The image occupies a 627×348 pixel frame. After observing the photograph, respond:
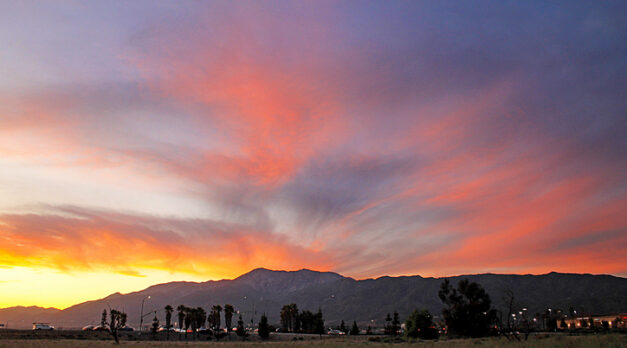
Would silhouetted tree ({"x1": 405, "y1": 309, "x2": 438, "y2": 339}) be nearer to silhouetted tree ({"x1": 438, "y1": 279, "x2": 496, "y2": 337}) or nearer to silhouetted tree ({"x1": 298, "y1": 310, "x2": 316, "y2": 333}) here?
silhouetted tree ({"x1": 438, "y1": 279, "x2": 496, "y2": 337})

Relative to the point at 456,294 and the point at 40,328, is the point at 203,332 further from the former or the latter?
the point at 456,294

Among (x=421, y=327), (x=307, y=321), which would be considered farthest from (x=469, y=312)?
(x=307, y=321)

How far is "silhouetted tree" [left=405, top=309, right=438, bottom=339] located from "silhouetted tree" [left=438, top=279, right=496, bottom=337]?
570 cm

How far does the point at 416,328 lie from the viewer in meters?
89.8

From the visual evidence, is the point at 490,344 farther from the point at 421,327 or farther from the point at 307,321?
the point at 307,321

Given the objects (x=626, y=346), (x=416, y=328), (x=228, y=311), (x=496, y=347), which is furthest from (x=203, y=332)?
(x=626, y=346)

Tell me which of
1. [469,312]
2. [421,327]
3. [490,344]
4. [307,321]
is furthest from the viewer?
[307,321]

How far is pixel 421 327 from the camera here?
89.5m

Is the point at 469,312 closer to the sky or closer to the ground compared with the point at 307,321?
closer to the sky

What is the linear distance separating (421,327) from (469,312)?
10.9 metres

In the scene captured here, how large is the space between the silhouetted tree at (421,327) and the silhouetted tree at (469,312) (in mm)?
5699

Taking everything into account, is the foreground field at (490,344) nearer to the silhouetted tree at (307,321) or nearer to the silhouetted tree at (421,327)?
the silhouetted tree at (421,327)

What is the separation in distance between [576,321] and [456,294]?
96.3 m

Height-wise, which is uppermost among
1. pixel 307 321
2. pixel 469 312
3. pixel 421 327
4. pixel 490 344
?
pixel 469 312
